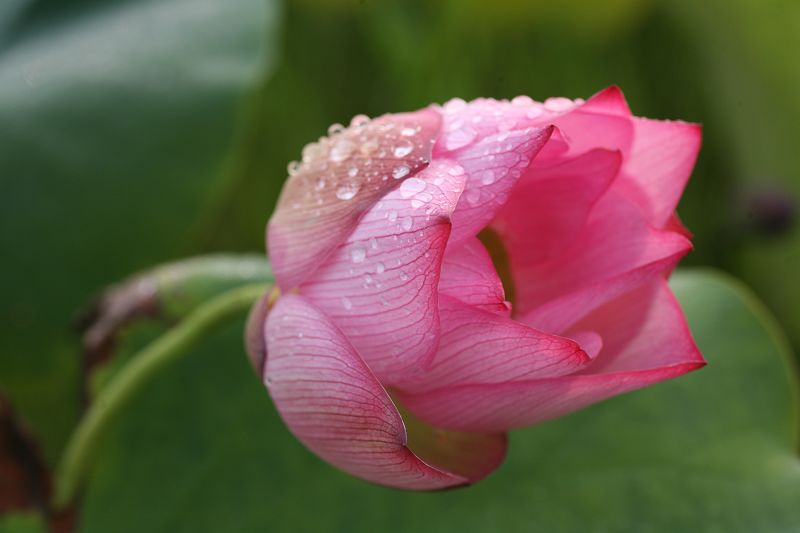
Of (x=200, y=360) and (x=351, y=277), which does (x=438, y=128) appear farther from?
(x=200, y=360)

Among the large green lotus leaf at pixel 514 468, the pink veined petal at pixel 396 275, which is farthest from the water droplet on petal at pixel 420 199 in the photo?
the large green lotus leaf at pixel 514 468

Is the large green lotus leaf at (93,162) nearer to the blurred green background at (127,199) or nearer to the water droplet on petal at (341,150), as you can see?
the blurred green background at (127,199)

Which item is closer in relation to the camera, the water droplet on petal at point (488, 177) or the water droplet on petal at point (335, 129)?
the water droplet on petal at point (488, 177)

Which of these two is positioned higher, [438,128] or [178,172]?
[438,128]

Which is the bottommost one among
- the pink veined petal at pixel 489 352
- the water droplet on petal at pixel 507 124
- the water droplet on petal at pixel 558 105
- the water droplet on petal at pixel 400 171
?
the pink veined petal at pixel 489 352

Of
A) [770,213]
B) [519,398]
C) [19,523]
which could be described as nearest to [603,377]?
[519,398]

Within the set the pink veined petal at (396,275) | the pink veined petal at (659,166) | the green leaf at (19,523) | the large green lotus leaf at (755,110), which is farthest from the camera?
the large green lotus leaf at (755,110)

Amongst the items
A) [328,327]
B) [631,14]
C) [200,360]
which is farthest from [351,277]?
[631,14]
